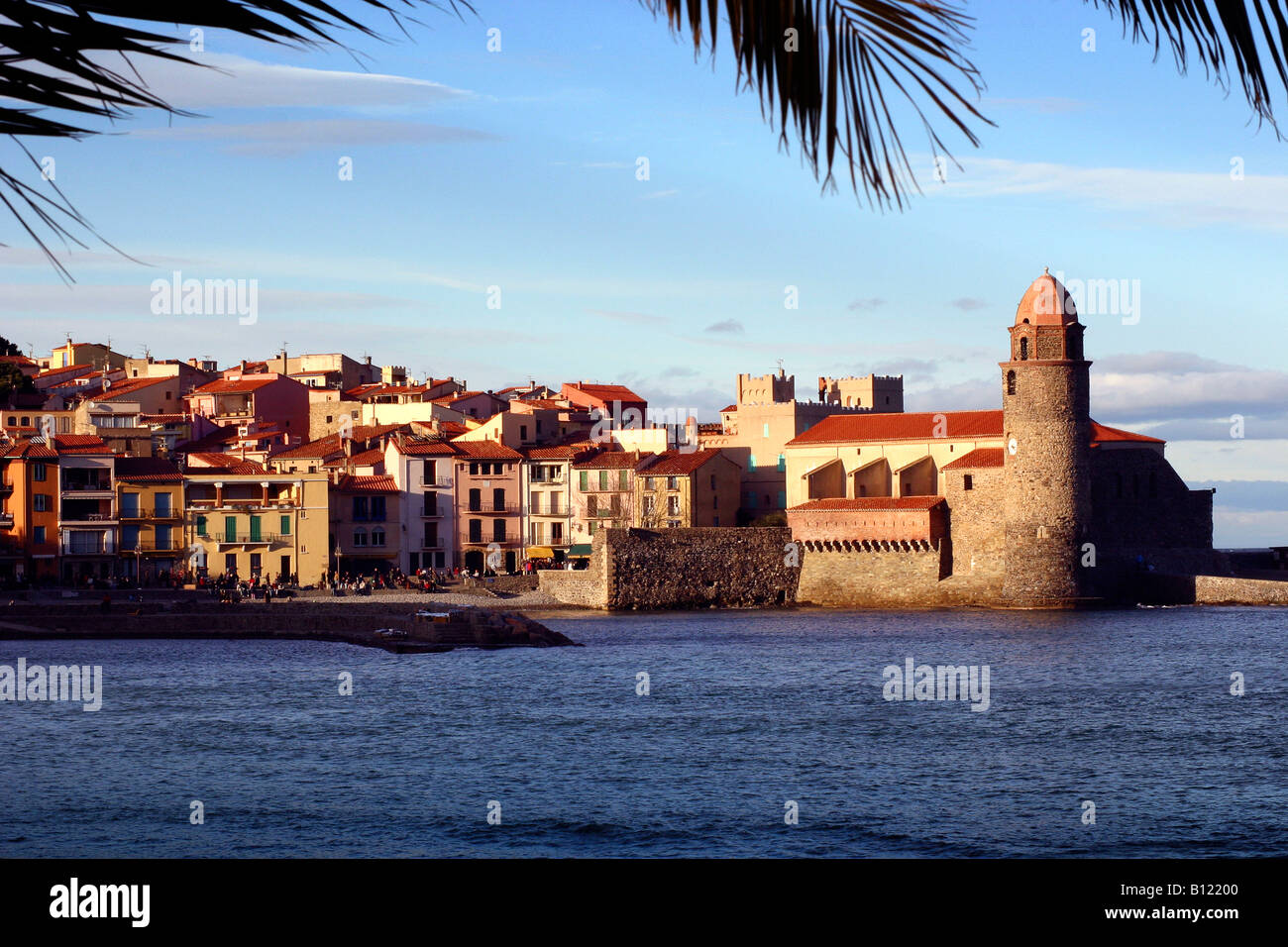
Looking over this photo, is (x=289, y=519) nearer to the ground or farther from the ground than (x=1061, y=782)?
farther from the ground

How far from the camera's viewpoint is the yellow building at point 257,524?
54031 mm

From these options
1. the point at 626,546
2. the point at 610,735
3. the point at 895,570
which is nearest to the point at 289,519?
the point at 626,546

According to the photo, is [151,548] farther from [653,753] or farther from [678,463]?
[653,753]

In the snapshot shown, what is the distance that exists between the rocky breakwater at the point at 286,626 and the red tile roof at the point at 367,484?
417 inches

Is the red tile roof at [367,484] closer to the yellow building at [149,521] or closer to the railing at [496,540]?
the railing at [496,540]

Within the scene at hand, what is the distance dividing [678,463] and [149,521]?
1854 cm

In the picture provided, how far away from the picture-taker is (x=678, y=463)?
59.9m

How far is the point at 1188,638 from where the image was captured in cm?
4306

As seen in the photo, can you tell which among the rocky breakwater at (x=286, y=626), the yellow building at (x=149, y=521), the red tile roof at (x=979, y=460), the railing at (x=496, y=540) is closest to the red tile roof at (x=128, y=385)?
the yellow building at (x=149, y=521)

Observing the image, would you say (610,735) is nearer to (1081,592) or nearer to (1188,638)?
(1188,638)

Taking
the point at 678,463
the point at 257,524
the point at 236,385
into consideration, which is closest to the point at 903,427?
the point at 678,463

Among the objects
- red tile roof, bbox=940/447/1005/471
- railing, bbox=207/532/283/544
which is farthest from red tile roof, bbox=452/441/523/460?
red tile roof, bbox=940/447/1005/471
